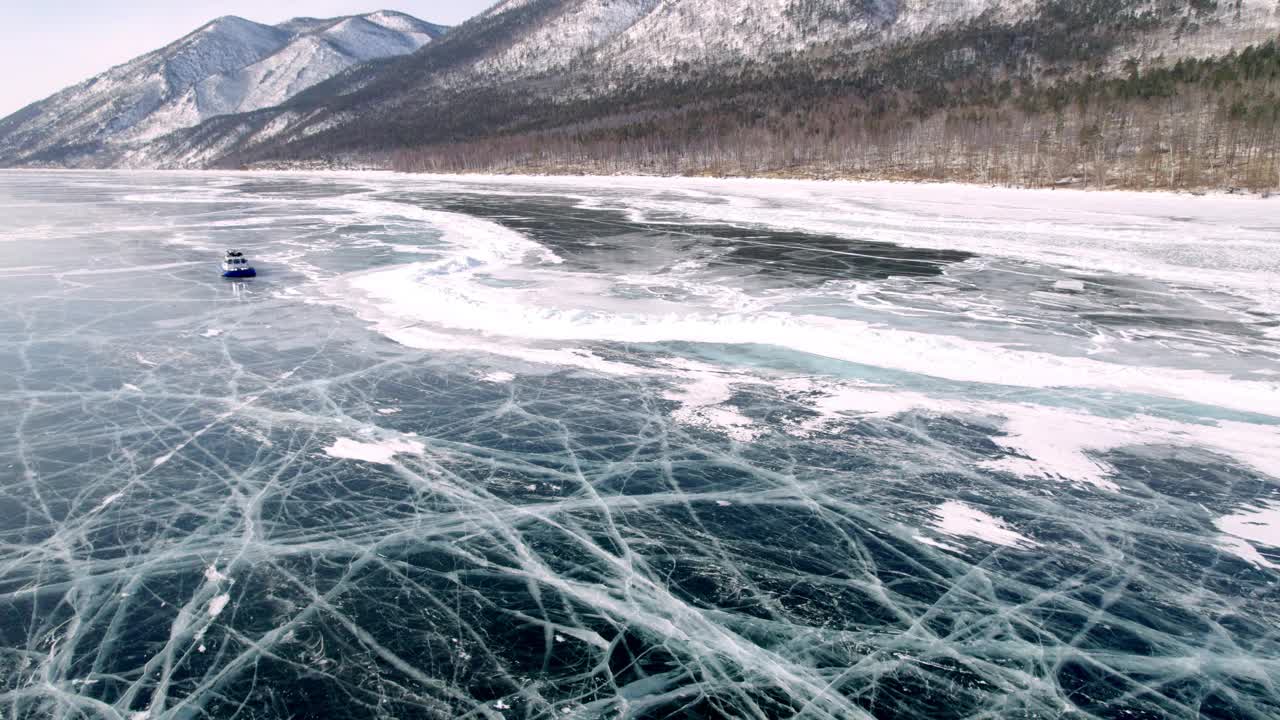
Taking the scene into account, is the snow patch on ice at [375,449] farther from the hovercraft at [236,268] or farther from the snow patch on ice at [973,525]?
the hovercraft at [236,268]

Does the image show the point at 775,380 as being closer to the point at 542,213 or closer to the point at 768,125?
the point at 542,213

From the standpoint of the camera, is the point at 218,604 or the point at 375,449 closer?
the point at 218,604

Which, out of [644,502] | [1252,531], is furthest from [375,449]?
[1252,531]

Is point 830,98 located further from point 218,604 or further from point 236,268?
point 218,604

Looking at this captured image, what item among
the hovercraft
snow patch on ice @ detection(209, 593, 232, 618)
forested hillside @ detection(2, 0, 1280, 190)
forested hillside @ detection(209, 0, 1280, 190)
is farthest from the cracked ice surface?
forested hillside @ detection(209, 0, 1280, 190)

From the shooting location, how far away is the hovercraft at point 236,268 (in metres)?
16.4

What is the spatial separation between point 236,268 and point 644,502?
1435 centimetres

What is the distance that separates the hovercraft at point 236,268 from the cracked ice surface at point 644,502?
1938 mm

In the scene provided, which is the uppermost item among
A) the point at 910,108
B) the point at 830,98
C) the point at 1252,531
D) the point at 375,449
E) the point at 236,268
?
the point at 830,98

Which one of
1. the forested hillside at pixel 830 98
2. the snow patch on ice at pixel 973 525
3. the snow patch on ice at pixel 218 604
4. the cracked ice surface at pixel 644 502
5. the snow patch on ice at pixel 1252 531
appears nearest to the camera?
the cracked ice surface at pixel 644 502

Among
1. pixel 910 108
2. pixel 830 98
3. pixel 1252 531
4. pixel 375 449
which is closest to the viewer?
pixel 1252 531

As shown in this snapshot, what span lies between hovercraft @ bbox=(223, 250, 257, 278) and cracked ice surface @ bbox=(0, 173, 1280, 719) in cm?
194

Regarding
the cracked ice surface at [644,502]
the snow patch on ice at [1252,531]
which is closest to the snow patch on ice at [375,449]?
the cracked ice surface at [644,502]

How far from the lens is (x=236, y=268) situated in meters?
16.5
